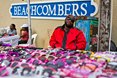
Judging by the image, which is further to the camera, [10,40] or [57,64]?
[10,40]

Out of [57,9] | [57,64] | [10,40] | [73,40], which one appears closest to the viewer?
[57,64]

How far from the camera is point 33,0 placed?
22.4 ft

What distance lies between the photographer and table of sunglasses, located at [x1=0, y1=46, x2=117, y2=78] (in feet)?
4.67

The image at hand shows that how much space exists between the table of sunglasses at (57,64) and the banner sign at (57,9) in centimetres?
358

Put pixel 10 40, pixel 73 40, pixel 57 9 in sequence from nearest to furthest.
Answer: pixel 73 40 → pixel 10 40 → pixel 57 9

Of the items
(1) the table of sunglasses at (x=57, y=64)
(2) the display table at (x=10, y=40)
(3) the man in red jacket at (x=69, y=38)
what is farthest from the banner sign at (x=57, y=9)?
(1) the table of sunglasses at (x=57, y=64)

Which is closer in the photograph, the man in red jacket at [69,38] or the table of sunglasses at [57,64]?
the table of sunglasses at [57,64]

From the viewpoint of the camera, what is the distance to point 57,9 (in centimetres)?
609

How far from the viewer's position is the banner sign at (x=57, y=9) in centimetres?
537

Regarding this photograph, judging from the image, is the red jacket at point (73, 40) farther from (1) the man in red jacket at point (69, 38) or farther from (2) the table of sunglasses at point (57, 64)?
(2) the table of sunglasses at point (57, 64)

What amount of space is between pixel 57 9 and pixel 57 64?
463 centimetres

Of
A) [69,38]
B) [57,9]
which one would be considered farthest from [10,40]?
[57,9]

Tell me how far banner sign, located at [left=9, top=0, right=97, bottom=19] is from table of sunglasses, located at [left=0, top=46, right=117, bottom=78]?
3.58 m

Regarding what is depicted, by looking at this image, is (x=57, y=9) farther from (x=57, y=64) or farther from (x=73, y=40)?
(x=57, y=64)
